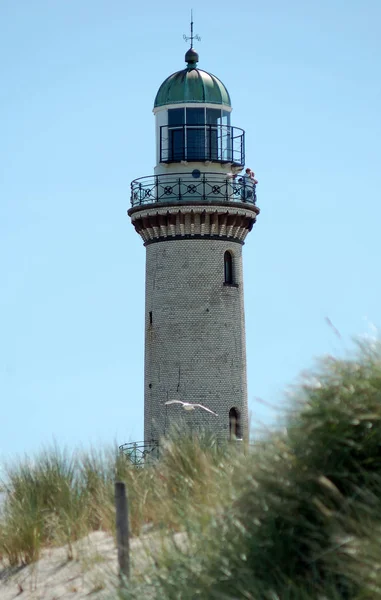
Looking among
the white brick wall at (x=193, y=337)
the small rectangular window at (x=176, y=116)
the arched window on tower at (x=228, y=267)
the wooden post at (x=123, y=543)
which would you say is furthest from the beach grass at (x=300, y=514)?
the small rectangular window at (x=176, y=116)

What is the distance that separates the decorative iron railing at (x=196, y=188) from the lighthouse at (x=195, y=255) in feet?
0.10

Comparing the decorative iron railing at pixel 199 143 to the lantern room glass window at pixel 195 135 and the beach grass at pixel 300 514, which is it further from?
the beach grass at pixel 300 514

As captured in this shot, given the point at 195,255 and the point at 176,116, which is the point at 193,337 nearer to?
the point at 195,255

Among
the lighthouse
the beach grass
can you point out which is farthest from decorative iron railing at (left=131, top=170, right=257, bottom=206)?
the beach grass

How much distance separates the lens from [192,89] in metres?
44.5

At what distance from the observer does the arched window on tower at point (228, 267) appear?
44594 mm

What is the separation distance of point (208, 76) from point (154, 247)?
555 centimetres

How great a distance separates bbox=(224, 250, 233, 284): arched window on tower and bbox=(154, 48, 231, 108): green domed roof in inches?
184

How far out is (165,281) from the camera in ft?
144

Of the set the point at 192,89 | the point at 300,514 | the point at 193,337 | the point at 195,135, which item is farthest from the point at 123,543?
the point at 192,89

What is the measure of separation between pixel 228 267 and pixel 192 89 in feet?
18.2

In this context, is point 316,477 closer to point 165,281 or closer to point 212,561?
point 212,561

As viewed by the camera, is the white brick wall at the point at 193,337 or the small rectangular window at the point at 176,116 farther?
the small rectangular window at the point at 176,116

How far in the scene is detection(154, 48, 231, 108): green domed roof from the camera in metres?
44.4
